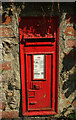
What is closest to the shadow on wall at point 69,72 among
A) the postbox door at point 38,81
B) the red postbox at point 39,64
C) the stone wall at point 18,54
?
the stone wall at point 18,54

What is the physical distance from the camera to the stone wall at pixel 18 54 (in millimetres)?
2273

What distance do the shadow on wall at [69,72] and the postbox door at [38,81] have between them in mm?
281

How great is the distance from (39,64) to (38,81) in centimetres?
31

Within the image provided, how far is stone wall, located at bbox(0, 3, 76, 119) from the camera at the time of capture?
2273mm

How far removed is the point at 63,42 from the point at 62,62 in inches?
14.1

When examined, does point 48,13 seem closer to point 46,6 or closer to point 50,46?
point 46,6

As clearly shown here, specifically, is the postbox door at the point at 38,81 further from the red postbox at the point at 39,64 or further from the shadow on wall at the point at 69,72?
the shadow on wall at the point at 69,72

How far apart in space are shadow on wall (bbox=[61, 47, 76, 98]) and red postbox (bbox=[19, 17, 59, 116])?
17cm

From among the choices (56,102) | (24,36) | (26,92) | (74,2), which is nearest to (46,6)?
(74,2)

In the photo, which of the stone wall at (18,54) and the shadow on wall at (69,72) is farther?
the shadow on wall at (69,72)

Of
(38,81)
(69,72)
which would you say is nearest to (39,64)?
(38,81)

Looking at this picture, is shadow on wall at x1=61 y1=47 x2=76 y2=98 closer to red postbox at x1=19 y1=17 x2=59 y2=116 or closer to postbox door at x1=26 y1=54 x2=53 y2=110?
red postbox at x1=19 y1=17 x2=59 y2=116

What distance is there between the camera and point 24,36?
227 cm

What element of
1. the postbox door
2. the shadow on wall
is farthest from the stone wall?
the postbox door
